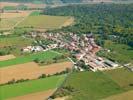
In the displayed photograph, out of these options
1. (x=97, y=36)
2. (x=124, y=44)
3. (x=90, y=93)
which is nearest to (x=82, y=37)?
(x=97, y=36)

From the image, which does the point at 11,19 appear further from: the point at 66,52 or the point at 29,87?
the point at 29,87

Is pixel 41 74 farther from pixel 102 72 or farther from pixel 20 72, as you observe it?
pixel 102 72

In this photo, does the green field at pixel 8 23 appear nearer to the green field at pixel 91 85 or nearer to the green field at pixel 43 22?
the green field at pixel 43 22

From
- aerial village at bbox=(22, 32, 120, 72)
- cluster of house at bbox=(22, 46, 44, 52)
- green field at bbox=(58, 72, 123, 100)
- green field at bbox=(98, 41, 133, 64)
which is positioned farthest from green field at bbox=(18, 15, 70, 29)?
green field at bbox=(58, 72, 123, 100)

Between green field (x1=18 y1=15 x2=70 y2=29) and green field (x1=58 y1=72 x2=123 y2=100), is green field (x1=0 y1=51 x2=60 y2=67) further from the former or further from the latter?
green field (x1=18 y1=15 x2=70 y2=29)

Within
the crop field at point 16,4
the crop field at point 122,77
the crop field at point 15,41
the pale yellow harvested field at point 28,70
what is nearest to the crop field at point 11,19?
the crop field at point 16,4
